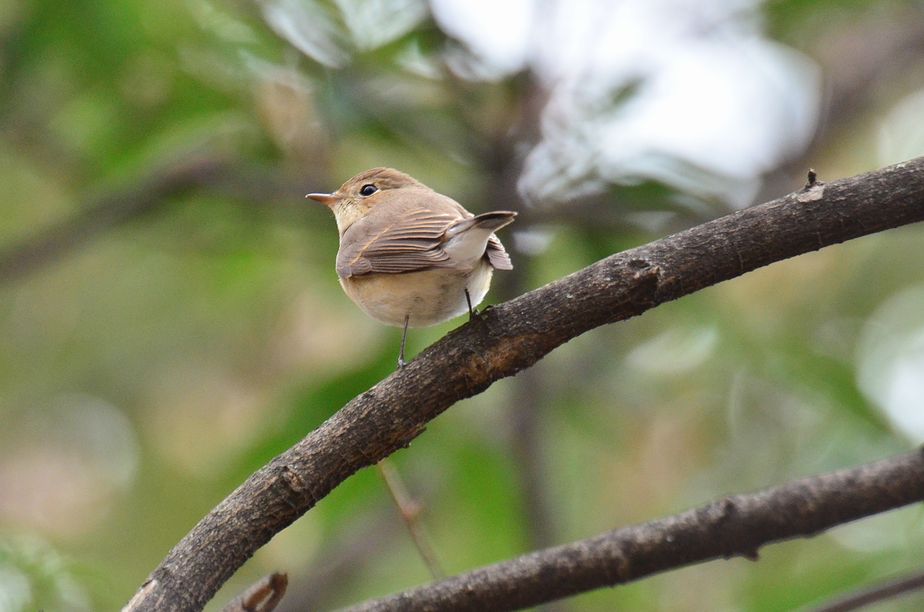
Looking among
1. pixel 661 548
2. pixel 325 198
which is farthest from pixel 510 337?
pixel 325 198

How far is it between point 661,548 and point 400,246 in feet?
4.56

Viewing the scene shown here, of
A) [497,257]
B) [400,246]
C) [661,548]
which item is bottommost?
[661,548]

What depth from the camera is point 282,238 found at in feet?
23.1

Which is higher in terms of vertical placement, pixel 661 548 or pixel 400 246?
pixel 400 246

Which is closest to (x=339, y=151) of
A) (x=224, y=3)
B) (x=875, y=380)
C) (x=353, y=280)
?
(x=224, y=3)

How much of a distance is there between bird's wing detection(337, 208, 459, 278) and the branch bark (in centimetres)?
86

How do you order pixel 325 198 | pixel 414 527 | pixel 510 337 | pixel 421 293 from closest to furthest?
pixel 510 337
pixel 414 527
pixel 421 293
pixel 325 198

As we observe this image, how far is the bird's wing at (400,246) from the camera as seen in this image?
3.58 metres

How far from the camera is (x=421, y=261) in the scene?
3547 millimetres

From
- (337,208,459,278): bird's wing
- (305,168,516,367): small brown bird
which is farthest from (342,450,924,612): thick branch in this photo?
(337,208,459,278): bird's wing

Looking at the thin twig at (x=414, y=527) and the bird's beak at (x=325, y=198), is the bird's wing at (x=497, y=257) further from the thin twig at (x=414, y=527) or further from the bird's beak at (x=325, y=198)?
the bird's beak at (x=325, y=198)

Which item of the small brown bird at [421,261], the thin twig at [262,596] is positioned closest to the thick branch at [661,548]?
the thin twig at [262,596]

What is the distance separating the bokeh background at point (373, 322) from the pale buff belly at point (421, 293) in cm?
119

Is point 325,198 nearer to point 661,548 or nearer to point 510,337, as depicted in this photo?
point 510,337
